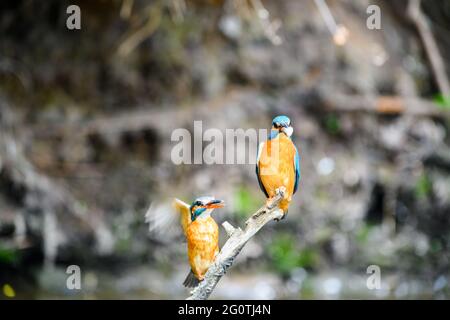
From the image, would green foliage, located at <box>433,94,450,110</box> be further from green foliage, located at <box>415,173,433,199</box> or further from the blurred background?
green foliage, located at <box>415,173,433,199</box>

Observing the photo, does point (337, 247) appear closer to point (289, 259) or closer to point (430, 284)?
point (289, 259)

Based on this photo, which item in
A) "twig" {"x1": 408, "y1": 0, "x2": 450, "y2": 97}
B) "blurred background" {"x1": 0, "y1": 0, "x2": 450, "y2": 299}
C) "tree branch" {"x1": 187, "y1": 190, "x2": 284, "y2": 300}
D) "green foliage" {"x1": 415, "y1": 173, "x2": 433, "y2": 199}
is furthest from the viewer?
"twig" {"x1": 408, "y1": 0, "x2": 450, "y2": 97}

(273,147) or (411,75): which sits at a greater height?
(411,75)

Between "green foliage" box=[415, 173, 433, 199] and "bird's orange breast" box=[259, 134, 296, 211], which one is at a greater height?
"green foliage" box=[415, 173, 433, 199]

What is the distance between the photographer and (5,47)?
475 centimetres

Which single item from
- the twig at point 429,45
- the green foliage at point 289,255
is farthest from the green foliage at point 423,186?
the green foliage at point 289,255

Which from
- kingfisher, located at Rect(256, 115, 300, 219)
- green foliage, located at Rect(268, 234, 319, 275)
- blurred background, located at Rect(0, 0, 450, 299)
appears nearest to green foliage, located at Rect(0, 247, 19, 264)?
blurred background, located at Rect(0, 0, 450, 299)

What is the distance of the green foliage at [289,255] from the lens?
4.46 meters

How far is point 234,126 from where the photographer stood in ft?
15.0

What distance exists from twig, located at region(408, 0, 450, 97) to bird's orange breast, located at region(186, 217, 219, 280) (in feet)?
14.8

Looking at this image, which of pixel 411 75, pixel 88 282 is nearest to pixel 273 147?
pixel 88 282

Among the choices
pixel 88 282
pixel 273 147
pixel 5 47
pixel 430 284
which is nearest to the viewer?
pixel 273 147

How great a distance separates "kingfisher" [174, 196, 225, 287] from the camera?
107cm

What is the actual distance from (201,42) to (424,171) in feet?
7.08
